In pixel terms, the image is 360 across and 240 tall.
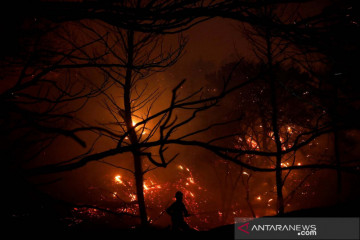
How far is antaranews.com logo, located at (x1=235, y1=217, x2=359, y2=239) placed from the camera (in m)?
2.29

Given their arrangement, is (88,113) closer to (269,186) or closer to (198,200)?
(198,200)

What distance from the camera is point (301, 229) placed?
2367 mm

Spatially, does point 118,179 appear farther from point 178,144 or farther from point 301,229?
point 301,229

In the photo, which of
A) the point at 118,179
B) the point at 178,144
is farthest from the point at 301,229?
the point at 118,179

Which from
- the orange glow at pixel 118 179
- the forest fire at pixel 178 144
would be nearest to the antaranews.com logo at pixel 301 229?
the forest fire at pixel 178 144

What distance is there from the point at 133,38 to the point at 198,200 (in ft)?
45.8

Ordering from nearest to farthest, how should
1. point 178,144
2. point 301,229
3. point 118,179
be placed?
1. point 301,229
2. point 178,144
3. point 118,179

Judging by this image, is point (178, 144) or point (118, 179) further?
point (118, 179)

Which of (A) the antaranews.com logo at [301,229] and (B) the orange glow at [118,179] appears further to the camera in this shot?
(B) the orange glow at [118,179]

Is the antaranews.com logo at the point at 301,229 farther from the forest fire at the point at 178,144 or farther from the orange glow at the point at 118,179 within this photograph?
the orange glow at the point at 118,179

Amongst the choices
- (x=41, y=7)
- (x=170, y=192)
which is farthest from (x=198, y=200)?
(x=41, y=7)

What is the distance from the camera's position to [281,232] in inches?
93.4

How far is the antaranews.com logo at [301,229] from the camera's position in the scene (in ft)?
7.52

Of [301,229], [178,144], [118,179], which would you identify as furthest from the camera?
[118,179]
